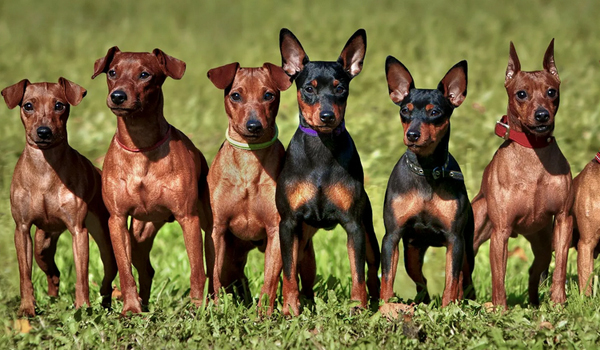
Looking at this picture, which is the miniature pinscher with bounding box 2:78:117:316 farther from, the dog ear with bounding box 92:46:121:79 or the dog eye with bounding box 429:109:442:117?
the dog eye with bounding box 429:109:442:117

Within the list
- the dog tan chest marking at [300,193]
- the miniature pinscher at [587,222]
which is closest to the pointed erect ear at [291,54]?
the dog tan chest marking at [300,193]

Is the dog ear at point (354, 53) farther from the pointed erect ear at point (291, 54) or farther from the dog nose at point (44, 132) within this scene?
the dog nose at point (44, 132)

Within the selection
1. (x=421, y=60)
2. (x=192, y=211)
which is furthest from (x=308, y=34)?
(x=192, y=211)

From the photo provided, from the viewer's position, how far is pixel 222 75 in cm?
760

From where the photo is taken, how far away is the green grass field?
708cm

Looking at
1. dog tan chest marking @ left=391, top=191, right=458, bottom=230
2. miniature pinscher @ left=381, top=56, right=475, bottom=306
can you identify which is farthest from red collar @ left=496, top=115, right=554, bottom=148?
dog tan chest marking @ left=391, top=191, right=458, bottom=230

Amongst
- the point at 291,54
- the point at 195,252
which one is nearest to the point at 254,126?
the point at 291,54

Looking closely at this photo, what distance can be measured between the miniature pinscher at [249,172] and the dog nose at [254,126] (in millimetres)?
172

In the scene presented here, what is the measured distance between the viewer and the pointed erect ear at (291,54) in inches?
302

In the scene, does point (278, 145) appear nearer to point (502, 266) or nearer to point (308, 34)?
point (502, 266)

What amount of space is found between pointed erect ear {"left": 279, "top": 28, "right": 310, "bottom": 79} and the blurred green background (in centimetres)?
263

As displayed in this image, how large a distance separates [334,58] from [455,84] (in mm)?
7745

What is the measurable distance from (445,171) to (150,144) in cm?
257

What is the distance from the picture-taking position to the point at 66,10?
795 inches
